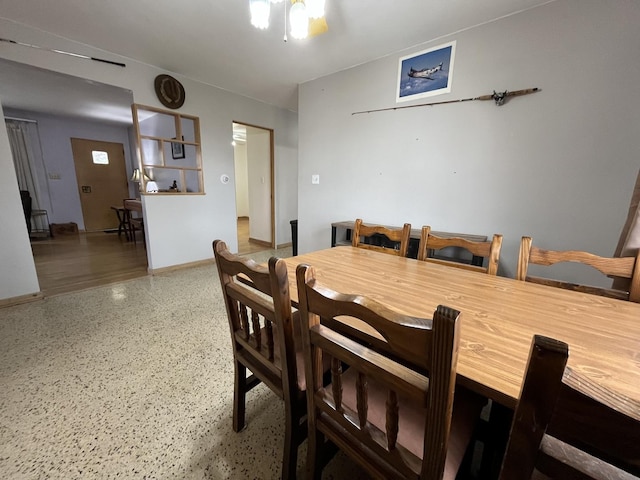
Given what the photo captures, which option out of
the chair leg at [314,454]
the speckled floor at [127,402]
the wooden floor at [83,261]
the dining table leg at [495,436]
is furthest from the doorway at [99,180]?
the dining table leg at [495,436]

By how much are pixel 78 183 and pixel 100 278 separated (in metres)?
4.09

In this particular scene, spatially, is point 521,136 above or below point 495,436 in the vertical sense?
above

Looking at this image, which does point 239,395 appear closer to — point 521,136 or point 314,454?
point 314,454

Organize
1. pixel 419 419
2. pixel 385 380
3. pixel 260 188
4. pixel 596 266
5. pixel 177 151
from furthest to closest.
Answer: pixel 260 188 → pixel 177 151 → pixel 596 266 → pixel 419 419 → pixel 385 380

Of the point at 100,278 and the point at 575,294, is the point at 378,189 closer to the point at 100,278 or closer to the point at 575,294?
the point at 575,294

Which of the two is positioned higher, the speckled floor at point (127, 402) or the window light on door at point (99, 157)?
the window light on door at point (99, 157)

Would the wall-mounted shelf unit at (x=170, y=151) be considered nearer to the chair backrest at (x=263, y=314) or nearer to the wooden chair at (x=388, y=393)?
the chair backrest at (x=263, y=314)

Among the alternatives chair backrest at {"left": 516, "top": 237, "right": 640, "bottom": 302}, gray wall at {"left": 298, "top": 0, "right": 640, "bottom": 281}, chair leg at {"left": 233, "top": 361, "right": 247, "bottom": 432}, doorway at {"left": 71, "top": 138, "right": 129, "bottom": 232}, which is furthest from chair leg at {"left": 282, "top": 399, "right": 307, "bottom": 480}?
doorway at {"left": 71, "top": 138, "right": 129, "bottom": 232}

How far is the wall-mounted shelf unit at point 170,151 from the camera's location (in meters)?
3.05

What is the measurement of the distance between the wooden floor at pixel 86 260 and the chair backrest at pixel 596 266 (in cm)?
389

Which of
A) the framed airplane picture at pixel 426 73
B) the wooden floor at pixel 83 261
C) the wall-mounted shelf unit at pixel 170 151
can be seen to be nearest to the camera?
the framed airplane picture at pixel 426 73

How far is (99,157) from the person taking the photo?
19.0ft

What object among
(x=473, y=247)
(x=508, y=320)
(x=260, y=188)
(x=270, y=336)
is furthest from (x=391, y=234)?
(x=260, y=188)

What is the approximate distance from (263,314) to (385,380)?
1.43ft
